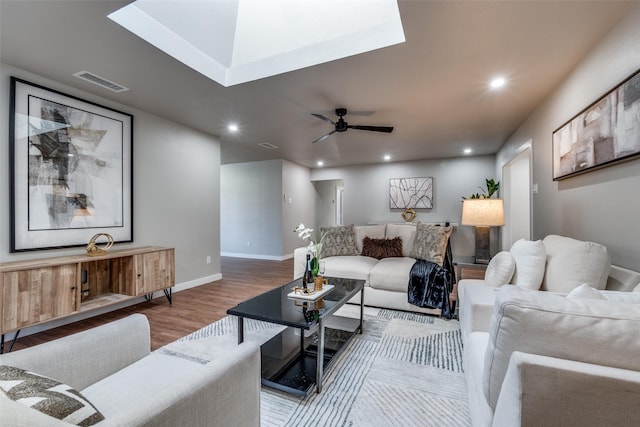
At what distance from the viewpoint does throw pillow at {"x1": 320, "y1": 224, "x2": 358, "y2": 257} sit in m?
3.91

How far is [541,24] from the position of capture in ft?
6.08

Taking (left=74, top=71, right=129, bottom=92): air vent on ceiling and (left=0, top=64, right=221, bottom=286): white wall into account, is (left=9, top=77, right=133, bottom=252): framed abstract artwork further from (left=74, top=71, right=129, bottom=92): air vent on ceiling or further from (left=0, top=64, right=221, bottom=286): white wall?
(left=74, top=71, right=129, bottom=92): air vent on ceiling

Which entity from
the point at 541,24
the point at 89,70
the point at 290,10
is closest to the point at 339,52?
the point at 290,10

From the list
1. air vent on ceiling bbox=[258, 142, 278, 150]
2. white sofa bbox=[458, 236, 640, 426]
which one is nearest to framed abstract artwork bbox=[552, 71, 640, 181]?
white sofa bbox=[458, 236, 640, 426]

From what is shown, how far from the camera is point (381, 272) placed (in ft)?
10.4

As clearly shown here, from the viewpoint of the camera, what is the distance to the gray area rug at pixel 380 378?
4.97 ft

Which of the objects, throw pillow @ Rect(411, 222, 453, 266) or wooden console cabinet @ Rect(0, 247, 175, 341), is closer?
wooden console cabinet @ Rect(0, 247, 175, 341)

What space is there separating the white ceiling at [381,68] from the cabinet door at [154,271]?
67.1 inches

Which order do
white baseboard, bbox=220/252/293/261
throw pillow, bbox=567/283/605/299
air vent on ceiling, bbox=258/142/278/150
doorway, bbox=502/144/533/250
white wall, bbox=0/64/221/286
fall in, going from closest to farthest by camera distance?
throw pillow, bbox=567/283/605/299, white wall, bbox=0/64/221/286, doorway, bbox=502/144/533/250, air vent on ceiling, bbox=258/142/278/150, white baseboard, bbox=220/252/293/261

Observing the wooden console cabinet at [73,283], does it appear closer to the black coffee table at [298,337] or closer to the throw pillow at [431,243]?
the black coffee table at [298,337]

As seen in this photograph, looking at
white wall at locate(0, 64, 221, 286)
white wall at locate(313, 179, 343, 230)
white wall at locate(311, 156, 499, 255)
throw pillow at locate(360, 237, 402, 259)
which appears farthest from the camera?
white wall at locate(313, 179, 343, 230)

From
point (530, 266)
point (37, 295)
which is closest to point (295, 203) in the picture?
point (37, 295)

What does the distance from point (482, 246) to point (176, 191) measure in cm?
559

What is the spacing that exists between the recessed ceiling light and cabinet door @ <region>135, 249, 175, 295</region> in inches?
157
